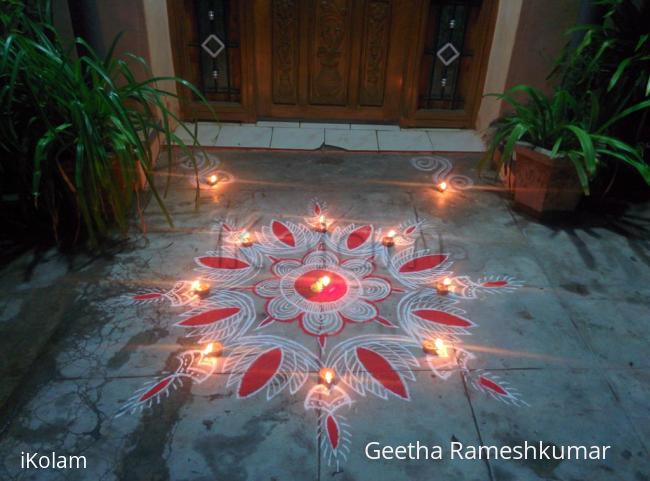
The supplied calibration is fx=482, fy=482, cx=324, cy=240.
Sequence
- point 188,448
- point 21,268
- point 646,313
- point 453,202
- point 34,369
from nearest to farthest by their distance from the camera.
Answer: point 188,448 < point 34,369 < point 646,313 < point 21,268 < point 453,202

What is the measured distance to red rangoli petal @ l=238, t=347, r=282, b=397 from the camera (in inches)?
61.2

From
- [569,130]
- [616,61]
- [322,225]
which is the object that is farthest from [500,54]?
[322,225]

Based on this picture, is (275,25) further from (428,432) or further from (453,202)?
(428,432)

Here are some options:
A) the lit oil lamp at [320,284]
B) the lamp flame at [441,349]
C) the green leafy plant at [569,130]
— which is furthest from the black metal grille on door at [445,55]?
the lamp flame at [441,349]

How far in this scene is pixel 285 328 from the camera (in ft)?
5.86

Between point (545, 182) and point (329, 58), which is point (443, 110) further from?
point (545, 182)

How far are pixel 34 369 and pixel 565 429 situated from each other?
1.70 m

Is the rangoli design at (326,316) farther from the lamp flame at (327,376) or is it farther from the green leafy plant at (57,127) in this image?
the green leafy plant at (57,127)

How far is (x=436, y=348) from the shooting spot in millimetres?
1713

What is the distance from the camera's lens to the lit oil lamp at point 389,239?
227 cm

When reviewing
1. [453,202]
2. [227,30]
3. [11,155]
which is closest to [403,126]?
[453,202]

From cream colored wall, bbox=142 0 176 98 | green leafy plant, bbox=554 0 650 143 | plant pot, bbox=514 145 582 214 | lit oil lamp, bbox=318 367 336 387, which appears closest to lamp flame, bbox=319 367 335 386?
lit oil lamp, bbox=318 367 336 387

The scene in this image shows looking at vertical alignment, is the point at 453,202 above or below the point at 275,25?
below

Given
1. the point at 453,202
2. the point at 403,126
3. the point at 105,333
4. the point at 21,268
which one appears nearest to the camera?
the point at 105,333
